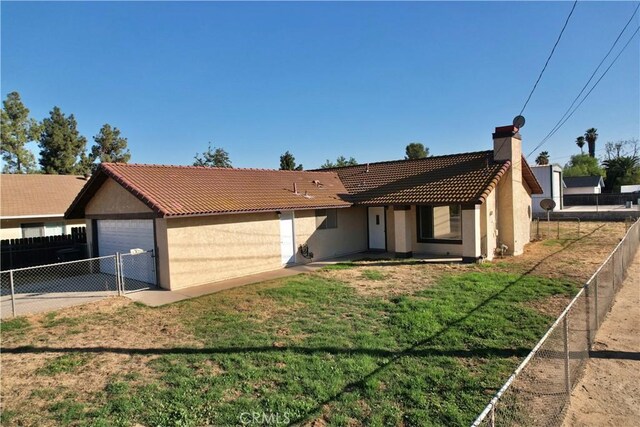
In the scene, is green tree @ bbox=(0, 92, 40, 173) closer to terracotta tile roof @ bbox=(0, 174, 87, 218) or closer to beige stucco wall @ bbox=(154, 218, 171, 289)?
terracotta tile roof @ bbox=(0, 174, 87, 218)

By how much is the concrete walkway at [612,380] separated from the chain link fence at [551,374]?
0.14 m

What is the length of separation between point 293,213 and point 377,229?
5.14m

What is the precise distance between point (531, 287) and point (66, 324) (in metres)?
11.7

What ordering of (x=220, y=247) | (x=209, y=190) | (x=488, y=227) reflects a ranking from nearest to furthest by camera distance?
(x=220, y=247) → (x=209, y=190) → (x=488, y=227)

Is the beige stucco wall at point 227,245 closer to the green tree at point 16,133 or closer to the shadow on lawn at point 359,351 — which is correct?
the shadow on lawn at point 359,351

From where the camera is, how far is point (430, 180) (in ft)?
62.6

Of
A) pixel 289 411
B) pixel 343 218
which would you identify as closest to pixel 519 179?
pixel 343 218

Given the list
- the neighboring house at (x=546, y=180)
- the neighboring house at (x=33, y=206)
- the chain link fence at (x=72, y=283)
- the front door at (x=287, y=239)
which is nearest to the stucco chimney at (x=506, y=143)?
the front door at (x=287, y=239)

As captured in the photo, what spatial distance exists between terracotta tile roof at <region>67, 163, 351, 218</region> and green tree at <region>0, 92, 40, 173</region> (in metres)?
28.9

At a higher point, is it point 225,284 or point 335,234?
point 335,234

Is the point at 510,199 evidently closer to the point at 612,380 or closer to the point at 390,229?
the point at 390,229

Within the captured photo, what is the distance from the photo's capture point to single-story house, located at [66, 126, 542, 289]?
13.6m

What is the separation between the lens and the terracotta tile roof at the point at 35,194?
71.3 feet

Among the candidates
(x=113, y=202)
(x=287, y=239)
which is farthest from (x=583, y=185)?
(x=113, y=202)
